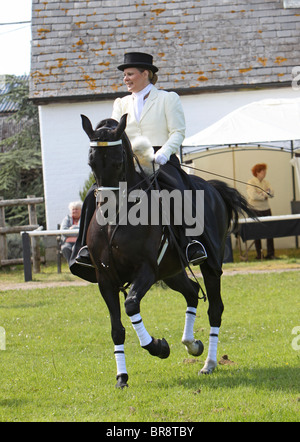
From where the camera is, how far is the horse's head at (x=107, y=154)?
20.9ft

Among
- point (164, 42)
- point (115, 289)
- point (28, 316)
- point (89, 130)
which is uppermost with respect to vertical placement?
point (164, 42)

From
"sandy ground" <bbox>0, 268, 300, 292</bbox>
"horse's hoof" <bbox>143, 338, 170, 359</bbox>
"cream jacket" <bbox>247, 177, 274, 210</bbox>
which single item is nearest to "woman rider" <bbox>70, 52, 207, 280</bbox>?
"horse's hoof" <bbox>143, 338, 170, 359</bbox>

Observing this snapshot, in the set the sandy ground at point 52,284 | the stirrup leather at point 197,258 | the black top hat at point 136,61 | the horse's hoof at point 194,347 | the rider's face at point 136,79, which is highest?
the black top hat at point 136,61

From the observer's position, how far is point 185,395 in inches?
255

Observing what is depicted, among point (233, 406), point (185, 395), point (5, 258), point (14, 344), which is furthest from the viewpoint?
point (5, 258)

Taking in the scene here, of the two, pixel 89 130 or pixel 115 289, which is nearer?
pixel 89 130

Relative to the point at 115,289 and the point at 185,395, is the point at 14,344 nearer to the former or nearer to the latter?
the point at 115,289

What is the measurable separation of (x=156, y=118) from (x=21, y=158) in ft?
60.6

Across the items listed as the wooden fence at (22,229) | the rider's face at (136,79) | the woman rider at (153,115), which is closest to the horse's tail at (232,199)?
the woman rider at (153,115)

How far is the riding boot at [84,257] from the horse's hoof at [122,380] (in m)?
1.10

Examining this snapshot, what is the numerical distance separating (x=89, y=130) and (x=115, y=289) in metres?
1.53

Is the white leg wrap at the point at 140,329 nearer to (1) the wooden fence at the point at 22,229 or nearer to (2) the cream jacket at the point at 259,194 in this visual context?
(2) the cream jacket at the point at 259,194

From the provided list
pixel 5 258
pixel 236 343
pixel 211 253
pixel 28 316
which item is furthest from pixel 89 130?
pixel 5 258

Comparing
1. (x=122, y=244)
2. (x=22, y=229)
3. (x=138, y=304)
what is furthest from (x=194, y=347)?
(x=22, y=229)
